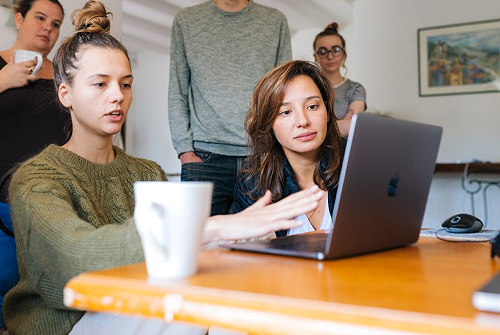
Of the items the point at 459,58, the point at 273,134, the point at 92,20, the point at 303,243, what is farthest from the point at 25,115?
the point at 459,58

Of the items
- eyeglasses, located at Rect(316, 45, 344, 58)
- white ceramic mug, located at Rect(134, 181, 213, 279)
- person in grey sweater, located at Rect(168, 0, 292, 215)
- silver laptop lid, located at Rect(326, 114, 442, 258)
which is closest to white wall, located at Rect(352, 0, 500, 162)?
eyeglasses, located at Rect(316, 45, 344, 58)

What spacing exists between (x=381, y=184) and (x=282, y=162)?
95 cm

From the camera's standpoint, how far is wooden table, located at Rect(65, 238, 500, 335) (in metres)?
0.43

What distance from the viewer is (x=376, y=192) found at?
2.67 ft

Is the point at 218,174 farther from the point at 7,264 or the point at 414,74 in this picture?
the point at 414,74

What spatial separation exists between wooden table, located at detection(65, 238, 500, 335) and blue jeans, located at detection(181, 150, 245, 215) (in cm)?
124

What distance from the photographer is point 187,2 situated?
250 inches

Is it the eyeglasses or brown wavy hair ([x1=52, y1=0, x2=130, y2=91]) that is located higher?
the eyeglasses

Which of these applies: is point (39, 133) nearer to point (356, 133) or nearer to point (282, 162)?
point (282, 162)

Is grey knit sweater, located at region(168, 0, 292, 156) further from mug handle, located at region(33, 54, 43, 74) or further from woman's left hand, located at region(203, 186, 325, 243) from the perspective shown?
woman's left hand, located at region(203, 186, 325, 243)

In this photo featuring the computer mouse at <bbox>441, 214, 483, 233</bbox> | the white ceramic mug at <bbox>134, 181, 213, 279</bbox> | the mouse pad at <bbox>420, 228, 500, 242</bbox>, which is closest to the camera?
the white ceramic mug at <bbox>134, 181, 213, 279</bbox>

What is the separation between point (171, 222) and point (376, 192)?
0.36m

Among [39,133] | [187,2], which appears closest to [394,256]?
[39,133]

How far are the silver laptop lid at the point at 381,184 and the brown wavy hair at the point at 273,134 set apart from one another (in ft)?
2.39
